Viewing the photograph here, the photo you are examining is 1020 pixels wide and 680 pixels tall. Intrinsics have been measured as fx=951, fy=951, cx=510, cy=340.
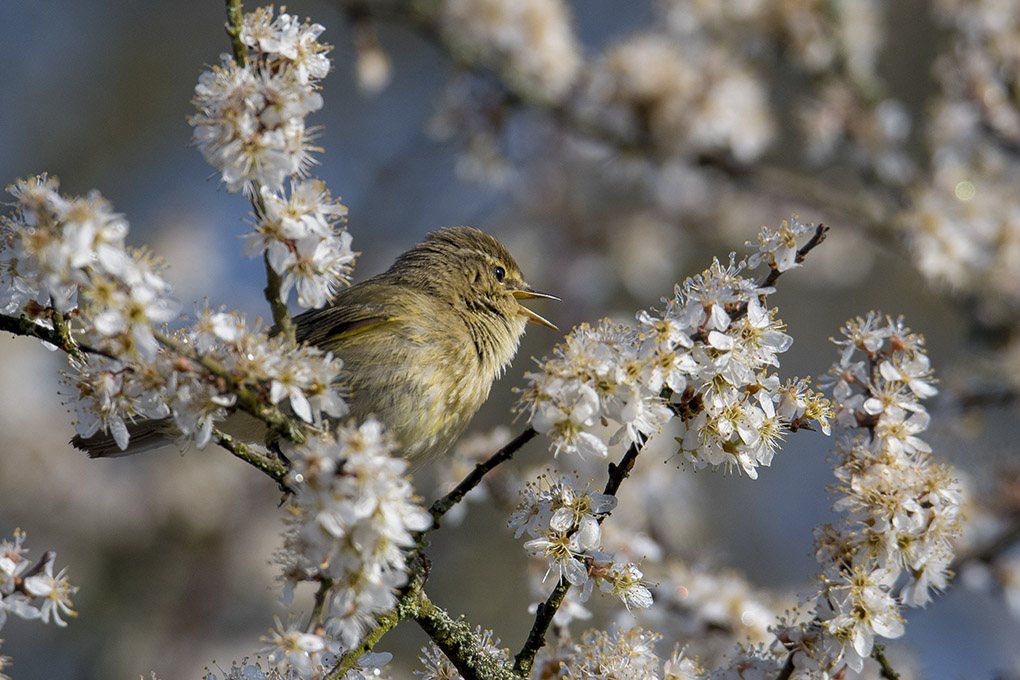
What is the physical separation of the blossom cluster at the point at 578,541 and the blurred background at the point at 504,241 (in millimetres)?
2103

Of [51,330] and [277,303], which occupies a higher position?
[277,303]

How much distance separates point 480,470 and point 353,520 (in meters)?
0.49

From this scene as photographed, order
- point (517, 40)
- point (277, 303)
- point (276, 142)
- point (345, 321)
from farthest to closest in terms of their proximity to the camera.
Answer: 1. point (517, 40)
2. point (345, 321)
3. point (277, 303)
4. point (276, 142)

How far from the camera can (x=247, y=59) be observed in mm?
1977

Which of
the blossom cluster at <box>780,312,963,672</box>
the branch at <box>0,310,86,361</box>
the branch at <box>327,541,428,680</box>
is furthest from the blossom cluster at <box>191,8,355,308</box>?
the blossom cluster at <box>780,312,963,672</box>

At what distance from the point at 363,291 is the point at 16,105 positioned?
821cm

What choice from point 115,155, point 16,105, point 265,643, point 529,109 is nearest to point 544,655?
point 265,643

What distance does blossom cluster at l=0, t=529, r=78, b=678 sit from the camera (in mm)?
2043

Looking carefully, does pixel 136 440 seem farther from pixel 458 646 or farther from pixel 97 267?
pixel 97 267

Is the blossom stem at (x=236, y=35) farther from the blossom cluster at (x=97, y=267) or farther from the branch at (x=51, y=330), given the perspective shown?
the branch at (x=51, y=330)

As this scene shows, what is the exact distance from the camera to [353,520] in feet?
5.24

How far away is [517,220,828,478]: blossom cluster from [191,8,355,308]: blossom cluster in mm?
546

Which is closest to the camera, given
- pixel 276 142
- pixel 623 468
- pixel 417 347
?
pixel 276 142

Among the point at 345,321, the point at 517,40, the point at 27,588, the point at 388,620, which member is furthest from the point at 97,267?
the point at 517,40
